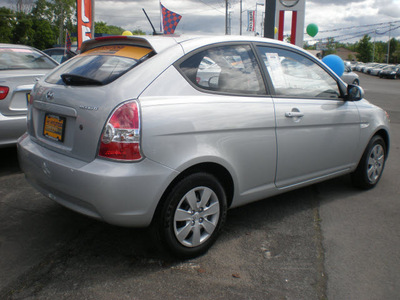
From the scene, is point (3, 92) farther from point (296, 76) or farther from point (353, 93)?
point (353, 93)

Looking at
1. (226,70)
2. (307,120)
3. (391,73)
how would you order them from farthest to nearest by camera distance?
(391,73) → (307,120) → (226,70)

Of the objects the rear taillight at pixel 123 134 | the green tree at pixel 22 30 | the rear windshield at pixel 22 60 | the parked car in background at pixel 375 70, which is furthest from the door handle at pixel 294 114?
the green tree at pixel 22 30

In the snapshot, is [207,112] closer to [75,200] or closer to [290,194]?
[75,200]

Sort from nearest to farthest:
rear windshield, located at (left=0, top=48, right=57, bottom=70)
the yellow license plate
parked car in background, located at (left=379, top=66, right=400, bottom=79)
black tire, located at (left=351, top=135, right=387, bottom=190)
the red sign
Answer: the yellow license plate → black tire, located at (left=351, top=135, right=387, bottom=190) → rear windshield, located at (left=0, top=48, right=57, bottom=70) → the red sign → parked car in background, located at (left=379, top=66, right=400, bottom=79)

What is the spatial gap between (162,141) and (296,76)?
171 cm

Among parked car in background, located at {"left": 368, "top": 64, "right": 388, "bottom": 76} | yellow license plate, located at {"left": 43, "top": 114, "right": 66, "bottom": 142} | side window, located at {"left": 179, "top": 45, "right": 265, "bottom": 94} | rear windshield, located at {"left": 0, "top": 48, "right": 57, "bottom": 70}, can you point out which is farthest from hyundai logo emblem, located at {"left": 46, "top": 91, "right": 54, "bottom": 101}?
parked car in background, located at {"left": 368, "top": 64, "right": 388, "bottom": 76}

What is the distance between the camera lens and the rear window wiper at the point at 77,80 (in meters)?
2.83

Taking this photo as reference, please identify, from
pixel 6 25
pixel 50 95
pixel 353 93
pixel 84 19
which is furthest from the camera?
pixel 6 25

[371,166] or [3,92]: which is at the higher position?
[3,92]

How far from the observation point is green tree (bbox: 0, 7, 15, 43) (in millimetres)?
57781

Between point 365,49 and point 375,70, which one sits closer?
point 375,70

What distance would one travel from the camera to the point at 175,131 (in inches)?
107

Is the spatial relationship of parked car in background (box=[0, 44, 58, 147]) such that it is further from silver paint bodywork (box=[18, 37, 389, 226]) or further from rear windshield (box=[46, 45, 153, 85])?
rear windshield (box=[46, 45, 153, 85])

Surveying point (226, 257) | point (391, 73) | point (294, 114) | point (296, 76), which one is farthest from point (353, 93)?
point (391, 73)
